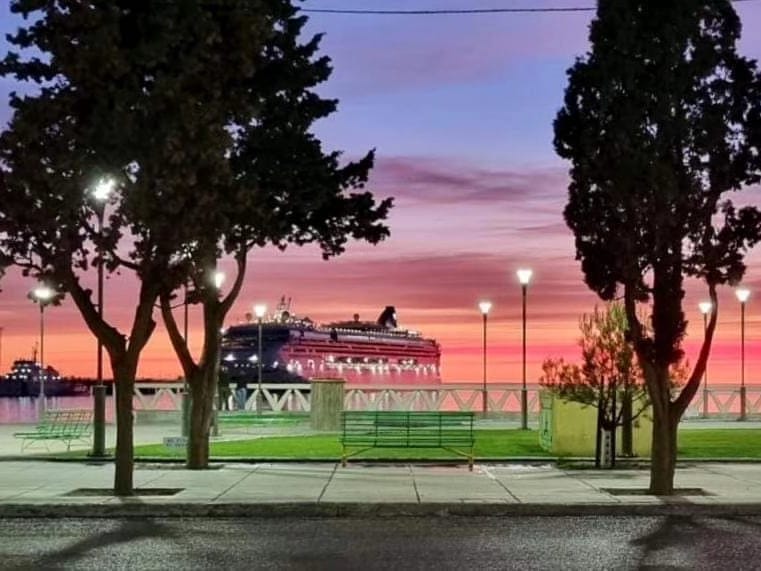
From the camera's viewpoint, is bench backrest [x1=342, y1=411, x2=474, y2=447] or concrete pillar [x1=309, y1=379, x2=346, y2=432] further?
concrete pillar [x1=309, y1=379, x2=346, y2=432]

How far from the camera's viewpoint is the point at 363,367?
309ft

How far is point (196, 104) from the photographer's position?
53.2ft

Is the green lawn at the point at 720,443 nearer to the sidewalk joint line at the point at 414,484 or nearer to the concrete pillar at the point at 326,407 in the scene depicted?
the sidewalk joint line at the point at 414,484

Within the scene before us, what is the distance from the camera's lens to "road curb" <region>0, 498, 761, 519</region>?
15.1 metres

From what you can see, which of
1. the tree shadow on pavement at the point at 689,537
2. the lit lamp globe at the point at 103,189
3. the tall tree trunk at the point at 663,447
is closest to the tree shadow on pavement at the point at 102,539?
the lit lamp globe at the point at 103,189

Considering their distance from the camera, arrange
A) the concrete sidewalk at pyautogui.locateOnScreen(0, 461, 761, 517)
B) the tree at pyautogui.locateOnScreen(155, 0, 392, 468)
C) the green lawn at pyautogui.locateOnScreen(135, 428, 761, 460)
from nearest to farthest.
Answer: the concrete sidewalk at pyautogui.locateOnScreen(0, 461, 761, 517) → the tree at pyautogui.locateOnScreen(155, 0, 392, 468) → the green lawn at pyautogui.locateOnScreen(135, 428, 761, 460)

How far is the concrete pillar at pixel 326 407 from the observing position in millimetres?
32281

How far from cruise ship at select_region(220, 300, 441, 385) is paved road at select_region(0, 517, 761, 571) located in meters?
64.9

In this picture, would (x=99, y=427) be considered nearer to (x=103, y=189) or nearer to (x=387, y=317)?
(x=103, y=189)

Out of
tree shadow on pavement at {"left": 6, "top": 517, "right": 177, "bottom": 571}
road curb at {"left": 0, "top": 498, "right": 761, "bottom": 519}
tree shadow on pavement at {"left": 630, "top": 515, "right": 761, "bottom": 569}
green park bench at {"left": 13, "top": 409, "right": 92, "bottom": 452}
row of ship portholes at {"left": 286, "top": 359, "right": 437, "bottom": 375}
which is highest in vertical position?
row of ship portholes at {"left": 286, "top": 359, "right": 437, "bottom": 375}

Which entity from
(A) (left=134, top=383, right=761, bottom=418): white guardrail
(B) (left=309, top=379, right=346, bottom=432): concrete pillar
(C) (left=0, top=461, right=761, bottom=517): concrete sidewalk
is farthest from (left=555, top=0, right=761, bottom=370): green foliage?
(A) (left=134, top=383, right=761, bottom=418): white guardrail

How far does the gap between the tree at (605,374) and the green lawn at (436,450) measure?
2.09 m

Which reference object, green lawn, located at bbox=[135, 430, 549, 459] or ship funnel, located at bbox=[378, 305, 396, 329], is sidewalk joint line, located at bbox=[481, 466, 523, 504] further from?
ship funnel, located at bbox=[378, 305, 396, 329]

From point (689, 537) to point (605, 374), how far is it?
7930mm
